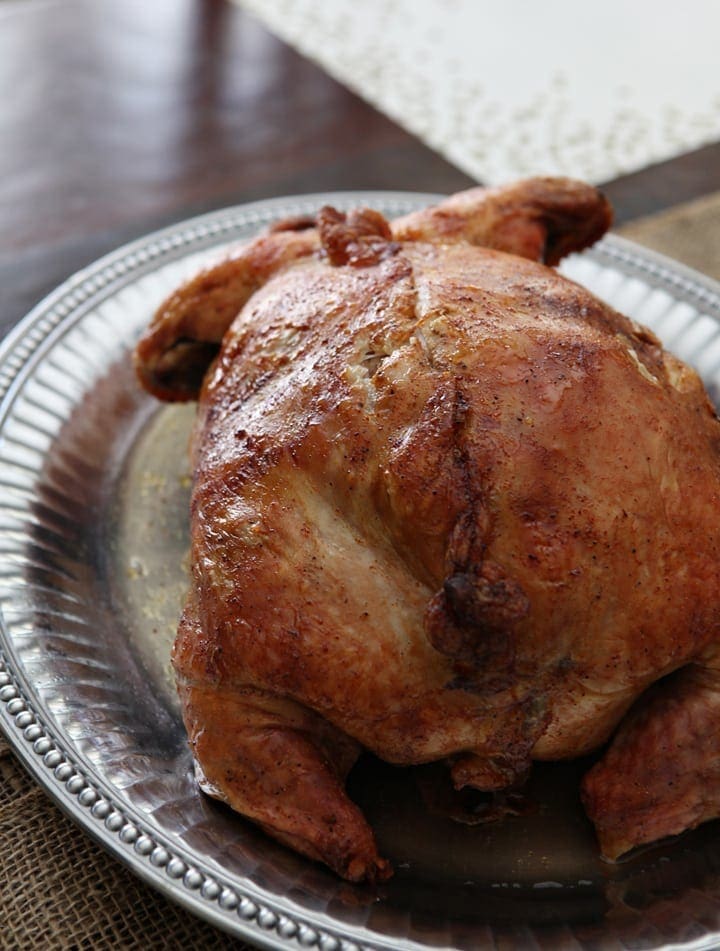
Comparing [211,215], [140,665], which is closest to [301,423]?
[140,665]

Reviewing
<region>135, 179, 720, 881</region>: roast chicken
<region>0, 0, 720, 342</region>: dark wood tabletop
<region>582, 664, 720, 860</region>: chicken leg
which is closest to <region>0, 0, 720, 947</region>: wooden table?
<region>0, 0, 720, 342</region>: dark wood tabletop

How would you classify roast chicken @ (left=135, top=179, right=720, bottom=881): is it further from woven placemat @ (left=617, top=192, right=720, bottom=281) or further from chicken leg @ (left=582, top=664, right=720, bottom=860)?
woven placemat @ (left=617, top=192, right=720, bottom=281)

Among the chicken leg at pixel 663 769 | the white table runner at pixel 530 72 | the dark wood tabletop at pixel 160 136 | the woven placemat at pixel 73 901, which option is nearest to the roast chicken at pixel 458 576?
the chicken leg at pixel 663 769

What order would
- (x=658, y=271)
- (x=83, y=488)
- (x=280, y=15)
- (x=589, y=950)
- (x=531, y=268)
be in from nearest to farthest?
(x=589, y=950)
(x=531, y=268)
(x=83, y=488)
(x=658, y=271)
(x=280, y=15)

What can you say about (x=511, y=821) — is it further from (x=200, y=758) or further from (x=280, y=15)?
(x=280, y=15)

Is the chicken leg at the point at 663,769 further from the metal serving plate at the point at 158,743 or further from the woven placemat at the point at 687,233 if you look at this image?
the woven placemat at the point at 687,233

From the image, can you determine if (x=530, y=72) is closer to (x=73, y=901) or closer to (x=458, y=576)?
(x=458, y=576)

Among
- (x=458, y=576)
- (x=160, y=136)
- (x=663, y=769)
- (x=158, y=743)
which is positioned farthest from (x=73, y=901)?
(x=160, y=136)
